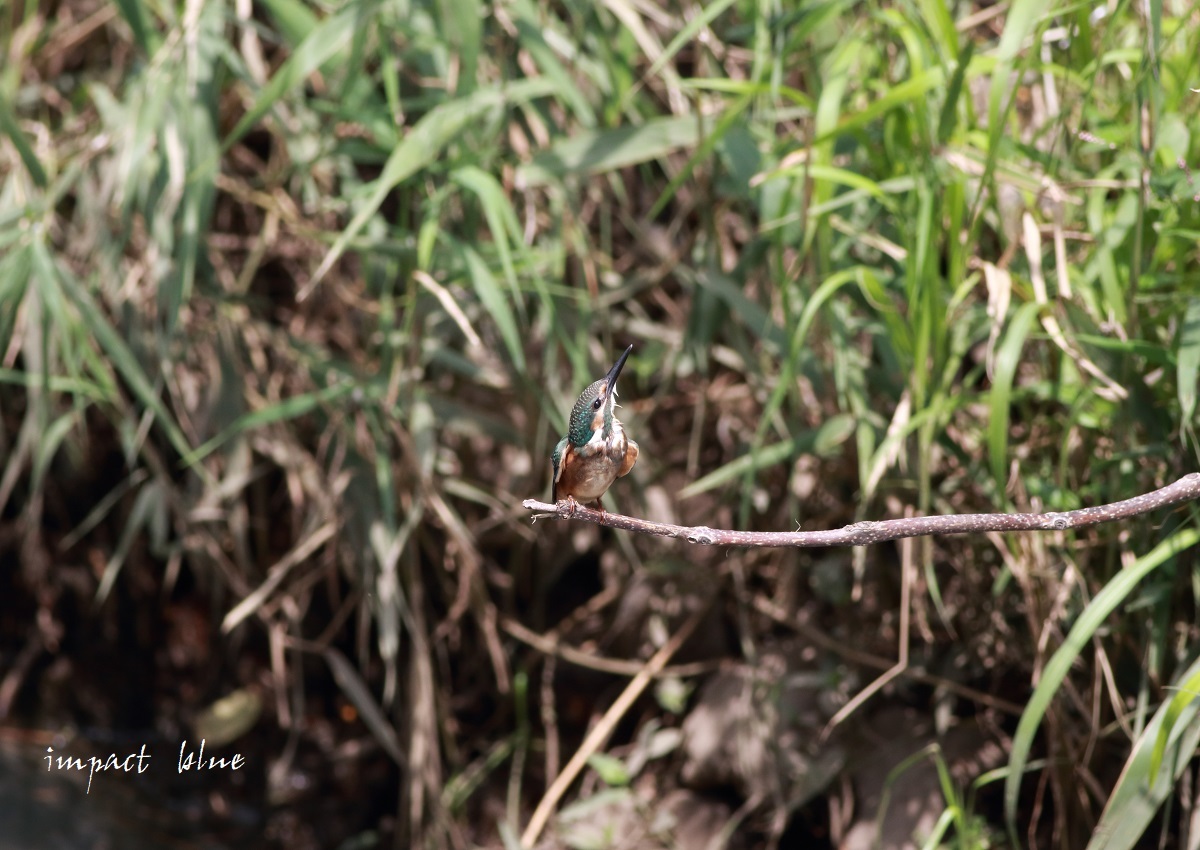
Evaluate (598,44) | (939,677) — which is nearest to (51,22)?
(598,44)

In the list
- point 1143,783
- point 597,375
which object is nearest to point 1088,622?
point 1143,783

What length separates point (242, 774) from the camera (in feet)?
12.2

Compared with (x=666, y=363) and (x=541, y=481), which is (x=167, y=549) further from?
(x=666, y=363)

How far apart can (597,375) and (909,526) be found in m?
1.83

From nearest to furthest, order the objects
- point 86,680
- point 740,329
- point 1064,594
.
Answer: point 1064,594, point 740,329, point 86,680

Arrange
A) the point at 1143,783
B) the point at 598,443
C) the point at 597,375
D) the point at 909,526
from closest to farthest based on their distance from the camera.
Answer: the point at 909,526 → the point at 598,443 → the point at 1143,783 → the point at 597,375

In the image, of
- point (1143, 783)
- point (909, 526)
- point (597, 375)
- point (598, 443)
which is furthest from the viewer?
point (597, 375)

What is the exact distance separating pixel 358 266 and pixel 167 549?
954mm

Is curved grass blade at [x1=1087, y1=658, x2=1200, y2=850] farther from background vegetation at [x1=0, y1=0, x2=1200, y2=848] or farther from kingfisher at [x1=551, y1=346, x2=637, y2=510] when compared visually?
kingfisher at [x1=551, y1=346, x2=637, y2=510]

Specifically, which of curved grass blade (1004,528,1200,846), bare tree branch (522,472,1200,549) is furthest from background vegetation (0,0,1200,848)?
bare tree branch (522,472,1200,549)

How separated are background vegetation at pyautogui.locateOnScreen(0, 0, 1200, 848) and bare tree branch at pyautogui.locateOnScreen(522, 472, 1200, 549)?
649 mm

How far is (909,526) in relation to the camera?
1.24 m

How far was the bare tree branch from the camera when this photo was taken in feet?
4.03

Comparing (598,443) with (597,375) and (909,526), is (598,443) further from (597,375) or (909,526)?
(597,375)
